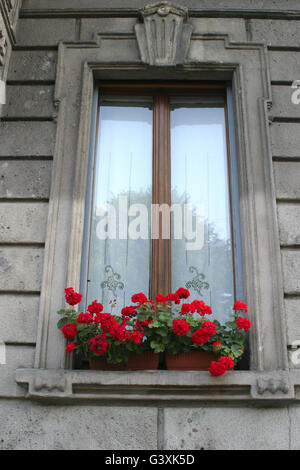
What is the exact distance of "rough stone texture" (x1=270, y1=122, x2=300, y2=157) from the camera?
4.60 metres

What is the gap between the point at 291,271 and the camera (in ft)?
13.8

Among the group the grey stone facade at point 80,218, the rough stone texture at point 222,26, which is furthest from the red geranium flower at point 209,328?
the rough stone texture at point 222,26

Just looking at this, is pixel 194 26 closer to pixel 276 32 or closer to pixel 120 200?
pixel 276 32

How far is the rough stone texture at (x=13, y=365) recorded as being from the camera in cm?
388

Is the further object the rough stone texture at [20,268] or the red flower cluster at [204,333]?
Result: the rough stone texture at [20,268]

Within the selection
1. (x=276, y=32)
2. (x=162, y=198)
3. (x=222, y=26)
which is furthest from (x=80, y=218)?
(x=276, y=32)

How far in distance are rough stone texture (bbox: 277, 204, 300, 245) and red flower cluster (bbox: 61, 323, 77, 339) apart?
1.98 metres

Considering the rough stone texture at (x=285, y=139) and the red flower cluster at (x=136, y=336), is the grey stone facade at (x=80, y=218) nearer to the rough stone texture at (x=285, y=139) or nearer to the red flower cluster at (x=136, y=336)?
the rough stone texture at (x=285, y=139)

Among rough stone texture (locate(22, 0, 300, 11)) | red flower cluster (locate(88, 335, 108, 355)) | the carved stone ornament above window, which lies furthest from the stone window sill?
rough stone texture (locate(22, 0, 300, 11))

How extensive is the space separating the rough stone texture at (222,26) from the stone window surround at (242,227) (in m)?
0.11

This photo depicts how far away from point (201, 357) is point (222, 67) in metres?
2.97

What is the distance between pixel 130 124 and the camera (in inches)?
201

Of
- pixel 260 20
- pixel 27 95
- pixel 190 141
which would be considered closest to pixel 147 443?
pixel 190 141

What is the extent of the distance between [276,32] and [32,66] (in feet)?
8.66
